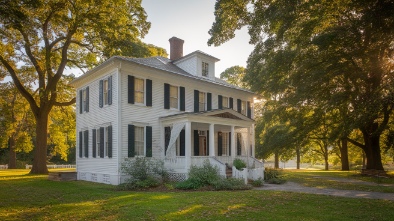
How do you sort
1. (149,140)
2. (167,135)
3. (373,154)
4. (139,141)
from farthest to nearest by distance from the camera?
1. (373,154)
2. (167,135)
3. (149,140)
4. (139,141)

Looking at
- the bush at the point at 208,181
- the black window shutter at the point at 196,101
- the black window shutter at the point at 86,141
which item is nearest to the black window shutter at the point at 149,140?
the bush at the point at 208,181

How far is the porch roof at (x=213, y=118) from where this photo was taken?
17.4 metres

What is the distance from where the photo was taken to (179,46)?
82.0 ft

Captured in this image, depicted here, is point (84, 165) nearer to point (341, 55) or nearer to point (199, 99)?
point (199, 99)

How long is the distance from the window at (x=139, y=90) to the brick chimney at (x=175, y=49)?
23.0 ft

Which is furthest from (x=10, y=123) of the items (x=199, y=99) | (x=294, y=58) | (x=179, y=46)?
(x=294, y=58)

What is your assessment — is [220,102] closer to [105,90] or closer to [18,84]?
[105,90]

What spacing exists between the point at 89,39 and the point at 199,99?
11.3 meters

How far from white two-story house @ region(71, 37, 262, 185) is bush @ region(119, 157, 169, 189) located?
25.7 inches

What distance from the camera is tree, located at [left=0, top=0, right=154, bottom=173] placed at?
22781mm

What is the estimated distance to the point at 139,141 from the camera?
58.7 feet

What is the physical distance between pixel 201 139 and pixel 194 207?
12.1 meters

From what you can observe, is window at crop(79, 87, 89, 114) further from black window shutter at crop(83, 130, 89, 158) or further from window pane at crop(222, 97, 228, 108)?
window pane at crop(222, 97, 228, 108)

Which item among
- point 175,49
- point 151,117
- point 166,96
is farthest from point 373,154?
point 151,117
